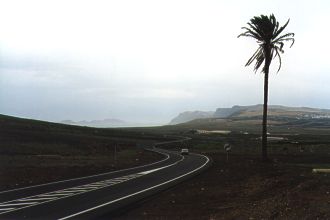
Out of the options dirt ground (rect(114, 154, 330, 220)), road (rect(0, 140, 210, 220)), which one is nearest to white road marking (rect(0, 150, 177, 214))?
road (rect(0, 140, 210, 220))

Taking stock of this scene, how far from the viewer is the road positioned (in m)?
20.0

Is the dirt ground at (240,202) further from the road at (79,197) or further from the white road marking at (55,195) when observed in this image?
the white road marking at (55,195)

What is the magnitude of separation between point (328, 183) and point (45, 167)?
26.4 meters

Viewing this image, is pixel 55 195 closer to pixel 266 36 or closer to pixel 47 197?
pixel 47 197

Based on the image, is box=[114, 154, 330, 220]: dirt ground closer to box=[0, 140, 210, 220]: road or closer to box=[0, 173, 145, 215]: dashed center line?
box=[0, 140, 210, 220]: road

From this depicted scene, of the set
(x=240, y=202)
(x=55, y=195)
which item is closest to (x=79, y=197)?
(x=55, y=195)

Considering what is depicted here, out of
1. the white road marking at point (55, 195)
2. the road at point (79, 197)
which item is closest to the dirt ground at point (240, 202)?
the road at point (79, 197)

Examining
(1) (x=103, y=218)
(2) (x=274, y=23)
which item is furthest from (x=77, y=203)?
(2) (x=274, y=23)

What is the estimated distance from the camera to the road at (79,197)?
2000 centimetres

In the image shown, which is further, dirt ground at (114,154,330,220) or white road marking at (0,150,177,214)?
white road marking at (0,150,177,214)

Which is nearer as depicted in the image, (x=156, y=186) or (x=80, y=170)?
(x=156, y=186)

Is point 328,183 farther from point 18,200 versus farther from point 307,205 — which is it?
point 18,200

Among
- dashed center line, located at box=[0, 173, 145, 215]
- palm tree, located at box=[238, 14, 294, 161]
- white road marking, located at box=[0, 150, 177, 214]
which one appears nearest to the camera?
dashed center line, located at box=[0, 173, 145, 215]

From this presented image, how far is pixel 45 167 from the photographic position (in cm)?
4175
